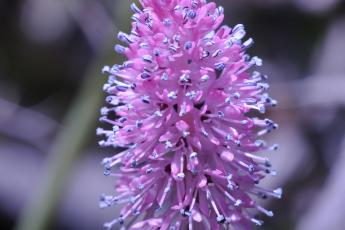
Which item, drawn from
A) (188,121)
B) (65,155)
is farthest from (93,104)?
(188,121)

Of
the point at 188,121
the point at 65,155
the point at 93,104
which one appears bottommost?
the point at 188,121

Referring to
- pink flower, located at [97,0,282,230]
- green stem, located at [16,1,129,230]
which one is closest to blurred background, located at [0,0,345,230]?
green stem, located at [16,1,129,230]

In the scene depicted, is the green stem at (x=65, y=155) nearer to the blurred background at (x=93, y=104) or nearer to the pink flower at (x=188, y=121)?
the blurred background at (x=93, y=104)

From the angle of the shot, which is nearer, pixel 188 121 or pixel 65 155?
pixel 188 121

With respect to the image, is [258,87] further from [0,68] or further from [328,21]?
[0,68]

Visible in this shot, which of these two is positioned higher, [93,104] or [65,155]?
[93,104]

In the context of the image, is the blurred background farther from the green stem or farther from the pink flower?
the pink flower

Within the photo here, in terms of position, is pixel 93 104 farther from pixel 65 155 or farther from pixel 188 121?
pixel 188 121
